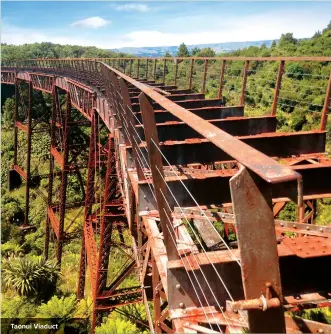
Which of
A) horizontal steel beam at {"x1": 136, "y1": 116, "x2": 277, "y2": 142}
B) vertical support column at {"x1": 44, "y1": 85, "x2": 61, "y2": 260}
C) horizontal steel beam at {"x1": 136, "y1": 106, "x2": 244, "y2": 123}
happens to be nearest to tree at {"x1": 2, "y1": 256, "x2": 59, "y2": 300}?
vertical support column at {"x1": 44, "y1": 85, "x2": 61, "y2": 260}

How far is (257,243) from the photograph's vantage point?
1.27m

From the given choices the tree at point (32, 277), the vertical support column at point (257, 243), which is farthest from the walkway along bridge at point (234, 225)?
the tree at point (32, 277)

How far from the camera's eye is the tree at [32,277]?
12.7m

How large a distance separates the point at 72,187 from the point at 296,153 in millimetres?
21217

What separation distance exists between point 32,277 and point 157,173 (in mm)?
12274

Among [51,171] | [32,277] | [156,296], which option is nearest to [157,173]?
[156,296]

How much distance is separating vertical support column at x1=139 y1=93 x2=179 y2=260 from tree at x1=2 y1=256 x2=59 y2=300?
39.4ft

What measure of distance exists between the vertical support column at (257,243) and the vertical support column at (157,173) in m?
0.95

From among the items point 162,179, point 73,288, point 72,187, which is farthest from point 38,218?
point 162,179

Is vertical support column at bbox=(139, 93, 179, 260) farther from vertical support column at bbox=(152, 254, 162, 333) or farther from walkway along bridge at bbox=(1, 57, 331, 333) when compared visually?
vertical support column at bbox=(152, 254, 162, 333)

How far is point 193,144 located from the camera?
13.9ft

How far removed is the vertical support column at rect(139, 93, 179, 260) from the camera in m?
2.21

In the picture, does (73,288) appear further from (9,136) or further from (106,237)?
(9,136)

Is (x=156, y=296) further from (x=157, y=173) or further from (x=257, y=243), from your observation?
(x=257, y=243)
